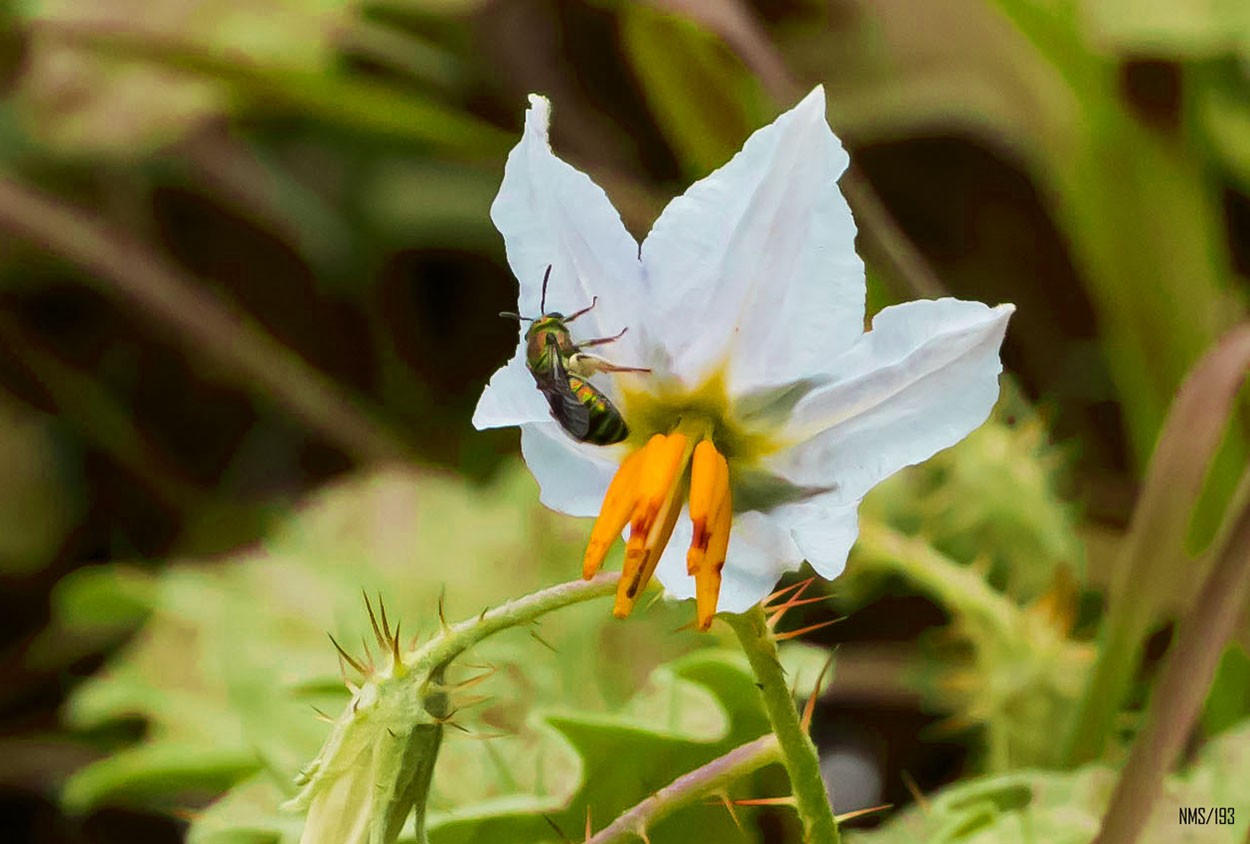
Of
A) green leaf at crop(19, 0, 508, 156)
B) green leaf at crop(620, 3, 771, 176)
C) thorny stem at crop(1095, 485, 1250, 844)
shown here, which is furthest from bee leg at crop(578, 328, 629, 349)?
green leaf at crop(19, 0, 508, 156)

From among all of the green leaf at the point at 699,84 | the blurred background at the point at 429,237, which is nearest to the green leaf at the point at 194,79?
the blurred background at the point at 429,237

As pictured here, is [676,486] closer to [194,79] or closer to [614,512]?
[614,512]

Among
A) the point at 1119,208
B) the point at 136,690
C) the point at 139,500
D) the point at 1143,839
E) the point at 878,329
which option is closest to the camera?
the point at 878,329

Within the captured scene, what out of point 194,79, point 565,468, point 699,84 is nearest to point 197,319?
point 194,79

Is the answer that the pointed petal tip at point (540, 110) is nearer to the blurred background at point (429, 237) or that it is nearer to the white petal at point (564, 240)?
the white petal at point (564, 240)

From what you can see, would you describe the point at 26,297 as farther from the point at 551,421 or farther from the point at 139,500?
the point at 551,421

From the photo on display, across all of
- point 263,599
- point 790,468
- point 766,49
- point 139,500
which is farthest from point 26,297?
point 790,468

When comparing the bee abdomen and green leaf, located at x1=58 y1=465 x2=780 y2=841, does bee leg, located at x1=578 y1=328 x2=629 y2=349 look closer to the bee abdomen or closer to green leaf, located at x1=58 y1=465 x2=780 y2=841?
the bee abdomen
